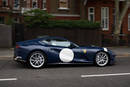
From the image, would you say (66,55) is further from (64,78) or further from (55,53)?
(64,78)

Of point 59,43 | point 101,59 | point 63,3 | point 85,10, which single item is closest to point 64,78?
point 59,43

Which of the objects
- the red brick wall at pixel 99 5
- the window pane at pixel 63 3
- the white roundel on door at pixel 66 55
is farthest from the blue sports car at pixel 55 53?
the window pane at pixel 63 3

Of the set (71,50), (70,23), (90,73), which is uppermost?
(70,23)

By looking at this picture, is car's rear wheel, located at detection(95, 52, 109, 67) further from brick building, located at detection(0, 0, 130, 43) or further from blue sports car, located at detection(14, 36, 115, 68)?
brick building, located at detection(0, 0, 130, 43)

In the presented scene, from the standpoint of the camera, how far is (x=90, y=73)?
859 centimetres

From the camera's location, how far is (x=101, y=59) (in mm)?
10133

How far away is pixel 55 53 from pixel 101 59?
78.9 inches

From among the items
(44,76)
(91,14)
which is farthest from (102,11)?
(44,76)

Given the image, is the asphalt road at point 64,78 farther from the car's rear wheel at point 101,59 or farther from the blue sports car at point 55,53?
the car's rear wheel at point 101,59

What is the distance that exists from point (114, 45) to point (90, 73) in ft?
37.2

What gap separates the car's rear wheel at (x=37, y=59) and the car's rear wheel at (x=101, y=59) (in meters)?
2.24

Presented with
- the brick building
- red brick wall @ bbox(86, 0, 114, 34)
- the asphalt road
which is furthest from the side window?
red brick wall @ bbox(86, 0, 114, 34)

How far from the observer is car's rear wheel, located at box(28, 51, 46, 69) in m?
9.40

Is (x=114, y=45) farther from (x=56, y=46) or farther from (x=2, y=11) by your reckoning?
(x=2, y=11)
